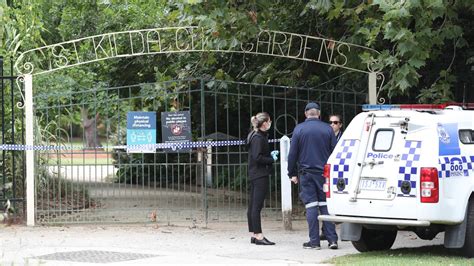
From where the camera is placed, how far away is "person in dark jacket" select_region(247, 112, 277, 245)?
38.5ft

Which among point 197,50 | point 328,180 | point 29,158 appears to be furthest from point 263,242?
point 29,158

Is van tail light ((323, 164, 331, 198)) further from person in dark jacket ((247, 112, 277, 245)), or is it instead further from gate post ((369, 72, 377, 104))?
gate post ((369, 72, 377, 104))

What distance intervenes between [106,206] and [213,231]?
3260 millimetres

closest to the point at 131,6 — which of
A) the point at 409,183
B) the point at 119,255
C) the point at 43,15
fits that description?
the point at 43,15

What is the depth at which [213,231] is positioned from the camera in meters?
13.3

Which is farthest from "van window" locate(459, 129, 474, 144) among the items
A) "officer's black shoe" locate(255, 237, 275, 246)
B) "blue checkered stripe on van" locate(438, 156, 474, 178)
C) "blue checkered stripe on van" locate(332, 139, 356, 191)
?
"officer's black shoe" locate(255, 237, 275, 246)

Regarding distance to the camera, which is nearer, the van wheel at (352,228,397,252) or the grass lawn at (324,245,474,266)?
the grass lawn at (324,245,474,266)

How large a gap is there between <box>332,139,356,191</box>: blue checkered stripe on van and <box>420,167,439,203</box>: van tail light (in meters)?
1.01

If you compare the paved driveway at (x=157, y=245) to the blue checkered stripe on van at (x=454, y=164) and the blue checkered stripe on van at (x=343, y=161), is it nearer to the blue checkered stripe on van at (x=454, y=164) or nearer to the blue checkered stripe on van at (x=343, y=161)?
the blue checkered stripe on van at (x=343, y=161)

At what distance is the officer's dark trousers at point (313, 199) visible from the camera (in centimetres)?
1111

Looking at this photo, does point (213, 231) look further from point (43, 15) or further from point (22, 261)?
point (43, 15)

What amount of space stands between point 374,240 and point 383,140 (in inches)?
62.7

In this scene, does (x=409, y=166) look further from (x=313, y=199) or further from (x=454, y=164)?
(x=313, y=199)

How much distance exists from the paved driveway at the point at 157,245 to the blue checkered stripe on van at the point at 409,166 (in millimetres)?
1382
